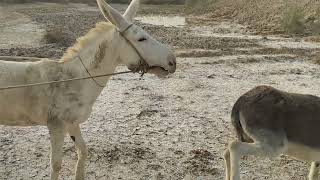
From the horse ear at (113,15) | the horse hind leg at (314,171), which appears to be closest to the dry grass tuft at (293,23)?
the horse hind leg at (314,171)

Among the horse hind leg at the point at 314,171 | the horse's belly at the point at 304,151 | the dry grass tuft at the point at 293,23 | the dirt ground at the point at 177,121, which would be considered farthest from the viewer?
the dry grass tuft at the point at 293,23

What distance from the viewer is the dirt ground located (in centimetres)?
700

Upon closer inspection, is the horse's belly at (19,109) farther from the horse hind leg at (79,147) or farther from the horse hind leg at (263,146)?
the horse hind leg at (263,146)

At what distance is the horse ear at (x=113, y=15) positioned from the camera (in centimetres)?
520

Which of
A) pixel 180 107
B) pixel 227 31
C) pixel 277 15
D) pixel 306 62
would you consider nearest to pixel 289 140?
pixel 180 107

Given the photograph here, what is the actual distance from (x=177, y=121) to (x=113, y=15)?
14.3 ft

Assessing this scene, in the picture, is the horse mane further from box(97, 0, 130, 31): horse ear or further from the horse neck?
box(97, 0, 130, 31): horse ear

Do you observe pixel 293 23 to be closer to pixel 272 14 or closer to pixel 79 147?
pixel 272 14

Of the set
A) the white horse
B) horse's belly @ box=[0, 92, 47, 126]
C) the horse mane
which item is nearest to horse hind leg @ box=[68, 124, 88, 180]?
the white horse

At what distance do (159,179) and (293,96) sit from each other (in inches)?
87.2

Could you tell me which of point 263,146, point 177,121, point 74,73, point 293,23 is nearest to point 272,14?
point 293,23

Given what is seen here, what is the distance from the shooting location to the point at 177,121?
9305mm

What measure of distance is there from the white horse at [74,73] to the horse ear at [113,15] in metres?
0.01

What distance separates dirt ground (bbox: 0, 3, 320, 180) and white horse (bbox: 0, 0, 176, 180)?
1.33 metres
